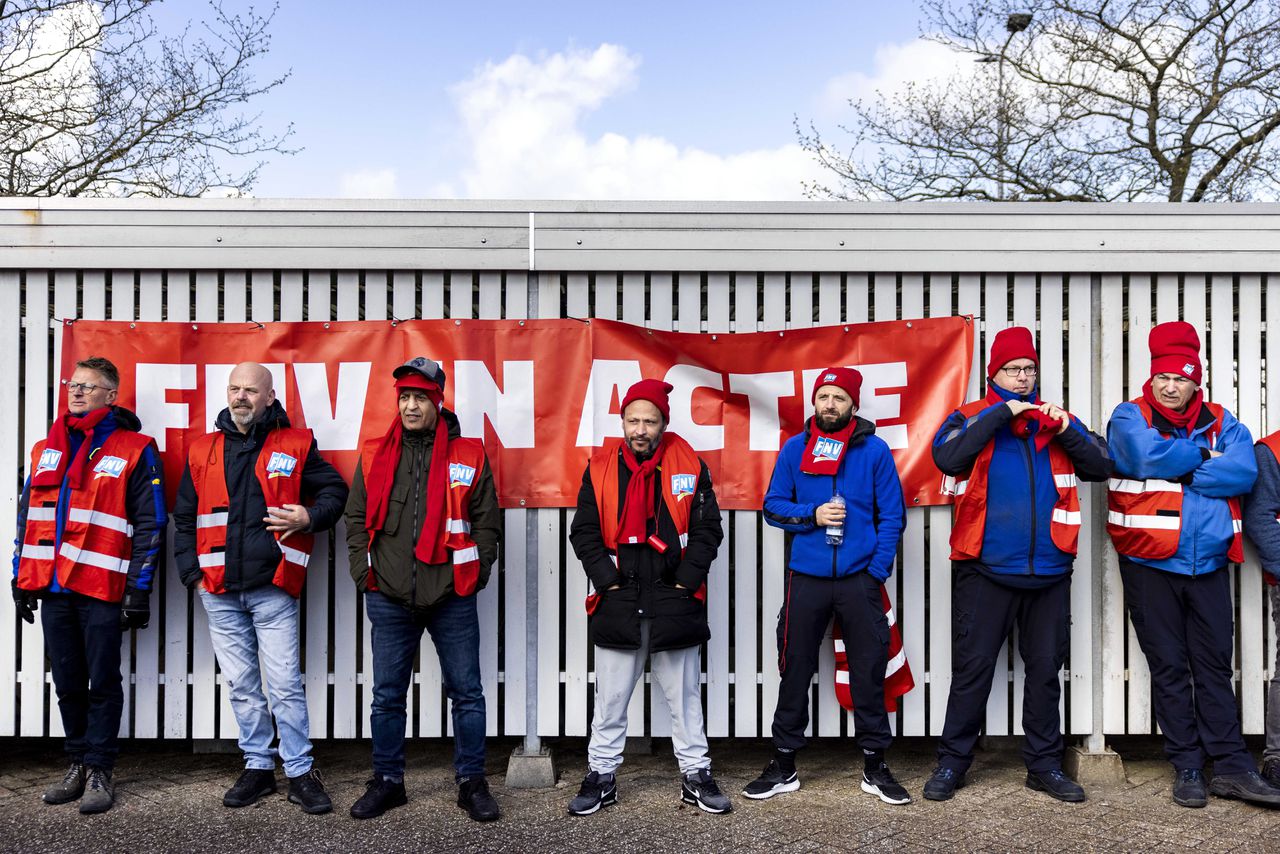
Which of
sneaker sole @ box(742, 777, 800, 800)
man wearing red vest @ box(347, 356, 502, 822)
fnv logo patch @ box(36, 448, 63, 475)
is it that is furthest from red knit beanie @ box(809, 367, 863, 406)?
fnv logo patch @ box(36, 448, 63, 475)

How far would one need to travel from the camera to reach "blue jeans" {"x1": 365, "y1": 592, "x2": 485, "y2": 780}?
428 cm

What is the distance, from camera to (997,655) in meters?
4.56

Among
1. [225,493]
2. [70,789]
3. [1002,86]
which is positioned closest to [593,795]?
[225,493]

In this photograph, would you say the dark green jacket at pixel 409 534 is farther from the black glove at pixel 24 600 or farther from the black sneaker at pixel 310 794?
the black glove at pixel 24 600

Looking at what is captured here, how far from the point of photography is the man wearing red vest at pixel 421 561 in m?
4.20

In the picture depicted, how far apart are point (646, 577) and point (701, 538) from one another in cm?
32

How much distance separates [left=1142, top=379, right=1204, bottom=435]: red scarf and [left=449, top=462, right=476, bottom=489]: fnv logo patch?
3.34m

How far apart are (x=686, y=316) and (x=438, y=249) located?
1339 millimetres

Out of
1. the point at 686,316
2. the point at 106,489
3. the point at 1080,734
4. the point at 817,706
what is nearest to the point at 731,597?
the point at 817,706

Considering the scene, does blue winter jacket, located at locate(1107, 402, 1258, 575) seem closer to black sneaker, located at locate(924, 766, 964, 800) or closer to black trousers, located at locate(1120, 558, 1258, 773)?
black trousers, located at locate(1120, 558, 1258, 773)

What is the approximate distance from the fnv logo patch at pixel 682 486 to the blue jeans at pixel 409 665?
107 cm

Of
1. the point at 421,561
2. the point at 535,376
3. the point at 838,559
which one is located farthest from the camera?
the point at 535,376

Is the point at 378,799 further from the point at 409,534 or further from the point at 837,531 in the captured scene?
the point at 837,531

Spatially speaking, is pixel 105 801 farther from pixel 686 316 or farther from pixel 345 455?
pixel 686 316
